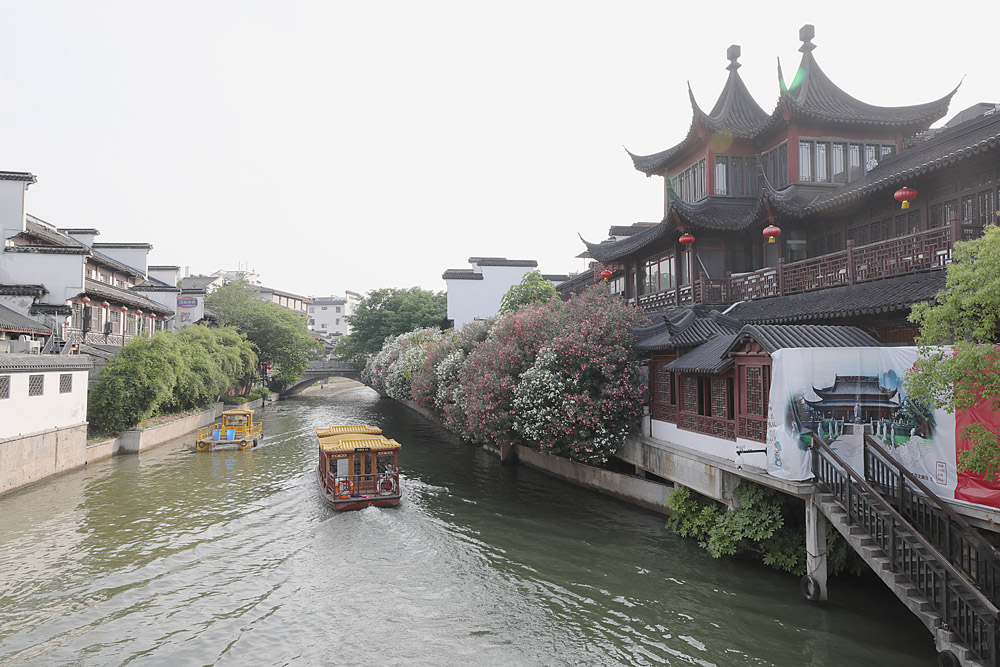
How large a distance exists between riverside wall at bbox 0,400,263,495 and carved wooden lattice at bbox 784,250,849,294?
83.1ft

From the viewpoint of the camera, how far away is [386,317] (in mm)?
63375

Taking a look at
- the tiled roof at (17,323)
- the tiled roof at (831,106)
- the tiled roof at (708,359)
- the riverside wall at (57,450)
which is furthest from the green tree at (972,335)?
the tiled roof at (17,323)

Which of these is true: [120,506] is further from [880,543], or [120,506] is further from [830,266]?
[830,266]

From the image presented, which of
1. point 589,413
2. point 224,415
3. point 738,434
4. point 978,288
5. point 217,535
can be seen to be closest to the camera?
point 978,288

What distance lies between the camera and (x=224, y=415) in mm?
30953

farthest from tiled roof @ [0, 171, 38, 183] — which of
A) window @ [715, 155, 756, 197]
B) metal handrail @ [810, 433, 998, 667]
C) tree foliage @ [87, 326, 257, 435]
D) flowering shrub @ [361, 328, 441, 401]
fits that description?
metal handrail @ [810, 433, 998, 667]

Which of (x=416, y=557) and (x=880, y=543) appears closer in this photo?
(x=880, y=543)

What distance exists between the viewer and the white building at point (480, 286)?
5575 cm

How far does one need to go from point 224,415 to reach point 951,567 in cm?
3025

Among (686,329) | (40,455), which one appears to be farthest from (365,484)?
(40,455)

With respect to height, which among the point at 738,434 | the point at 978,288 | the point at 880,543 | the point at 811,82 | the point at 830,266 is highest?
the point at 811,82

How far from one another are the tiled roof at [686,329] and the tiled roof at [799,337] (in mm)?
3278

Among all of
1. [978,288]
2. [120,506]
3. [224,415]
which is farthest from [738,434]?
[224,415]

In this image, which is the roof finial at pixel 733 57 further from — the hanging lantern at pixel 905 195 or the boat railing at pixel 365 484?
the boat railing at pixel 365 484
